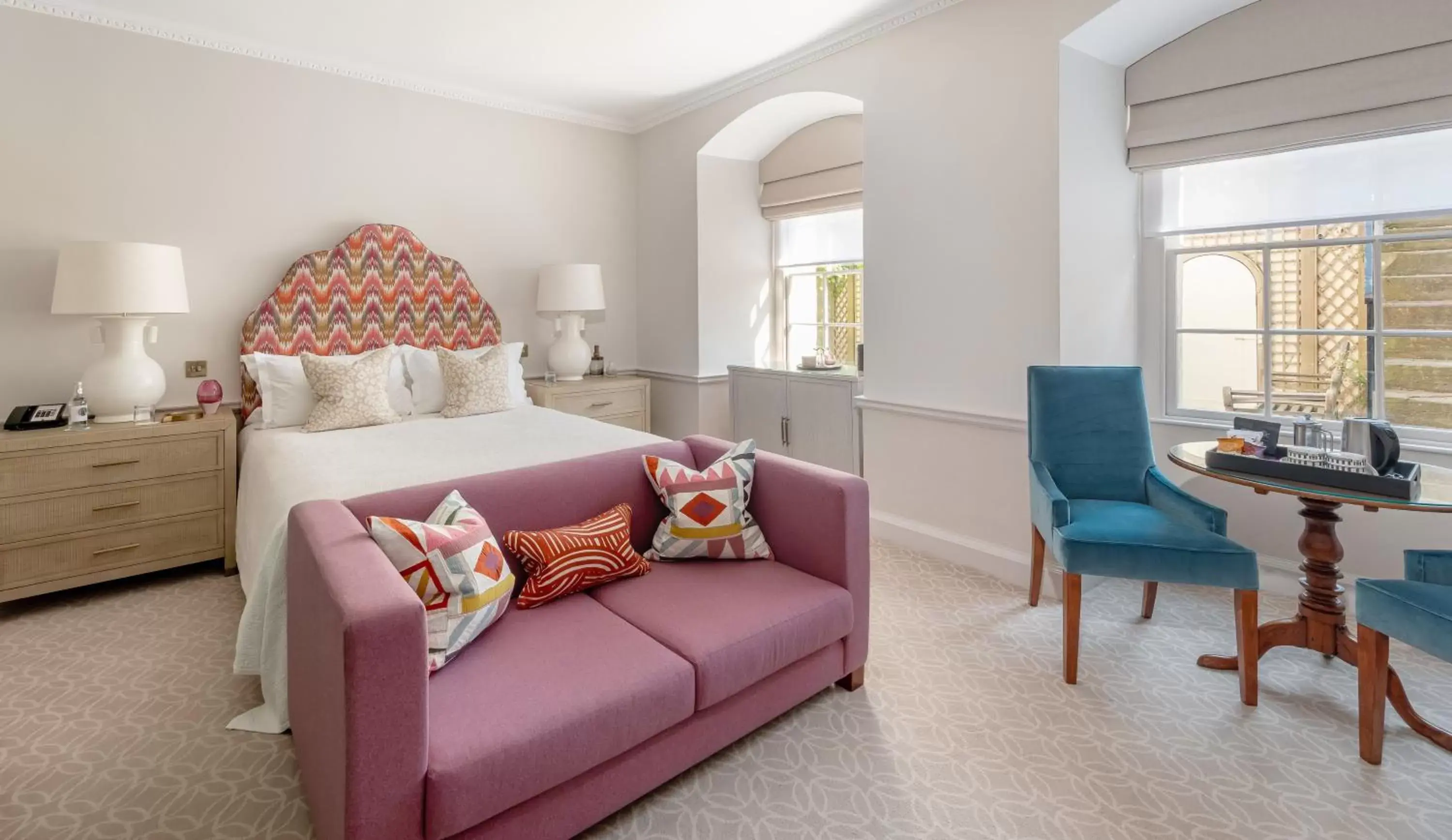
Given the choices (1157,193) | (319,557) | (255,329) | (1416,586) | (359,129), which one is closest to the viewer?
(319,557)

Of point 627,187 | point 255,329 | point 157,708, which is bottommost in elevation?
point 157,708

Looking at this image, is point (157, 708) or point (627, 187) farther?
point (627, 187)

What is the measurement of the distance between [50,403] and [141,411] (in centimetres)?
55

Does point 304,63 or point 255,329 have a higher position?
point 304,63

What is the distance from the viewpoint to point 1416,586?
183cm

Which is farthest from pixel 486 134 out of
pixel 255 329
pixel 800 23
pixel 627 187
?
pixel 800 23

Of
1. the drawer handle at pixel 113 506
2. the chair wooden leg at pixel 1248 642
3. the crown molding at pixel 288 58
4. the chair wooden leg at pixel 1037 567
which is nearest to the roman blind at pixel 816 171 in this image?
the crown molding at pixel 288 58

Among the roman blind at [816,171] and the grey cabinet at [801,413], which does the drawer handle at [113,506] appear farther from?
the roman blind at [816,171]

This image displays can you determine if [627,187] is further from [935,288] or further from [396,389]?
[935,288]

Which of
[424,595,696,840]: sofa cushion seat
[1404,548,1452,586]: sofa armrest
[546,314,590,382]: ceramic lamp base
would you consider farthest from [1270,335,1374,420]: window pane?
[546,314,590,382]: ceramic lamp base

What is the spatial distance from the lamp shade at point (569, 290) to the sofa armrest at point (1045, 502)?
9.40 feet

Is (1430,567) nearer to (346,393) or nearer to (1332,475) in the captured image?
(1332,475)

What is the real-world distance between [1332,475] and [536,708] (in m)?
2.24

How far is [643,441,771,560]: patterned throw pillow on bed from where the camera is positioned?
92.4 inches
